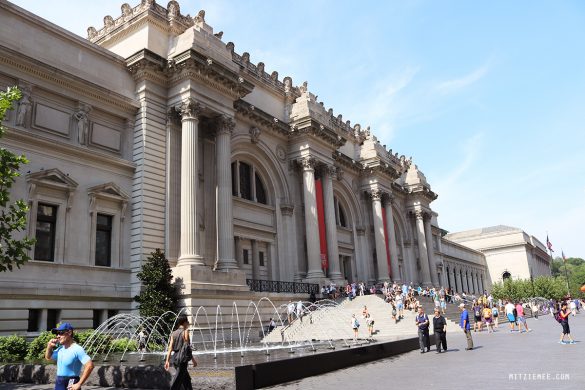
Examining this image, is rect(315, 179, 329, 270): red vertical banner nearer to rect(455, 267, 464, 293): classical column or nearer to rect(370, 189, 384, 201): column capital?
rect(370, 189, 384, 201): column capital

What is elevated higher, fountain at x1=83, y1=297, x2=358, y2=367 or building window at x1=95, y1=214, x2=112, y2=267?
building window at x1=95, y1=214, x2=112, y2=267

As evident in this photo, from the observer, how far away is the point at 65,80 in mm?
23516

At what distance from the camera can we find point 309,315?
2942 cm

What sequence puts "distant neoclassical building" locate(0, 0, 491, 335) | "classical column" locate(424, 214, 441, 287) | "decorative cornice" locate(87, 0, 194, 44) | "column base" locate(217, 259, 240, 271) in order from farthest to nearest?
"classical column" locate(424, 214, 441, 287), "decorative cornice" locate(87, 0, 194, 44), "column base" locate(217, 259, 240, 271), "distant neoclassical building" locate(0, 0, 491, 335)

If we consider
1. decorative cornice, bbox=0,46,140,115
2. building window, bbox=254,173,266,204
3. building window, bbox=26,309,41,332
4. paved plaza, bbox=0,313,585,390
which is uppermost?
decorative cornice, bbox=0,46,140,115

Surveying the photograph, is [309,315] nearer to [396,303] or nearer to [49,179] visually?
[396,303]

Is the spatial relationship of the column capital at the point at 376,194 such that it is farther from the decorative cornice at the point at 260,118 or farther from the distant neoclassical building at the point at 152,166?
the decorative cornice at the point at 260,118

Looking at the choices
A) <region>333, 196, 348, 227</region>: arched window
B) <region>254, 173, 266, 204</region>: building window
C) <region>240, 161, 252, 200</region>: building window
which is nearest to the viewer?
<region>240, 161, 252, 200</region>: building window

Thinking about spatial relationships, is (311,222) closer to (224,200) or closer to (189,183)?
(224,200)

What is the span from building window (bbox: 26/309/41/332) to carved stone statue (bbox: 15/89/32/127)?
8.13 m

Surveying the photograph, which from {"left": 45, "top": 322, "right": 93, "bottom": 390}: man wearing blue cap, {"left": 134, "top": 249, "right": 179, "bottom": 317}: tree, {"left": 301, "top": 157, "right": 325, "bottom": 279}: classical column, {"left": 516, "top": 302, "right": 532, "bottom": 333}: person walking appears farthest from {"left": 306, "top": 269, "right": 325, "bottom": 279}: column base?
{"left": 45, "top": 322, "right": 93, "bottom": 390}: man wearing blue cap

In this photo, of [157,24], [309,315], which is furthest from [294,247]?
[157,24]

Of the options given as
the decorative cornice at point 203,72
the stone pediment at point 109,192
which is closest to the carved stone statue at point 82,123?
the stone pediment at point 109,192

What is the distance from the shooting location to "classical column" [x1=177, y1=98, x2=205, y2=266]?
25.3 meters
